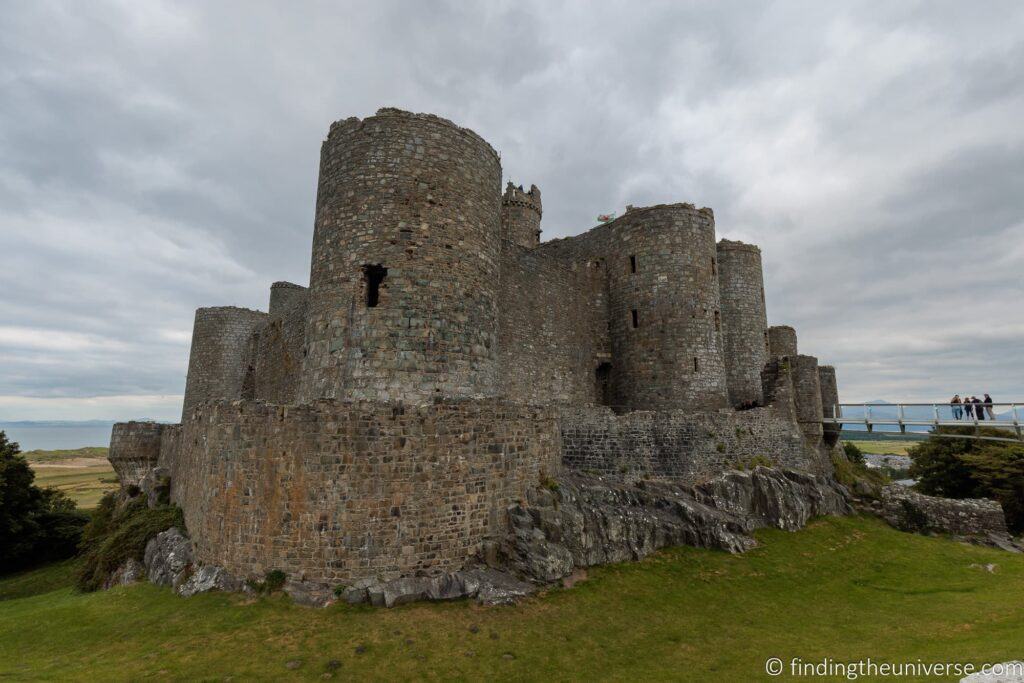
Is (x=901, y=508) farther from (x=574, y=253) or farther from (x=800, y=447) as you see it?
(x=574, y=253)

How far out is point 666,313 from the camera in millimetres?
20250

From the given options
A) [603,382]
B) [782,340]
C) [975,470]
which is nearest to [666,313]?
[603,382]

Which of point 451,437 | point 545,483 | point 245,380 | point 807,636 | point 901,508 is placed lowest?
point 807,636

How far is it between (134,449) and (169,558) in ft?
37.7

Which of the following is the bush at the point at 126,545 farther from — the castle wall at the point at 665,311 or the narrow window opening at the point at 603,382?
the castle wall at the point at 665,311

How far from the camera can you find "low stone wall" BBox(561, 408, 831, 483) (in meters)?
15.9

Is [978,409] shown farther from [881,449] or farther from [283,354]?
[881,449]

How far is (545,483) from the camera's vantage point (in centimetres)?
1223

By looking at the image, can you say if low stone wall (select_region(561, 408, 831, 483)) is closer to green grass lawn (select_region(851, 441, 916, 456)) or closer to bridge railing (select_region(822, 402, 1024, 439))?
bridge railing (select_region(822, 402, 1024, 439))

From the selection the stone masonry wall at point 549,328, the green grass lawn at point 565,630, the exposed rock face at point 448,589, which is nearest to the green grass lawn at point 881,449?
the stone masonry wall at point 549,328

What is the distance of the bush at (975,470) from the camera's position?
23.1 metres

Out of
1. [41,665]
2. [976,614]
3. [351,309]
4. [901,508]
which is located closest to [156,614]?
[41,665]

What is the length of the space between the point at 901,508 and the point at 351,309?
21.0 meters

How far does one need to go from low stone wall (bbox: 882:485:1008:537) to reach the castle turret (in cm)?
2429
